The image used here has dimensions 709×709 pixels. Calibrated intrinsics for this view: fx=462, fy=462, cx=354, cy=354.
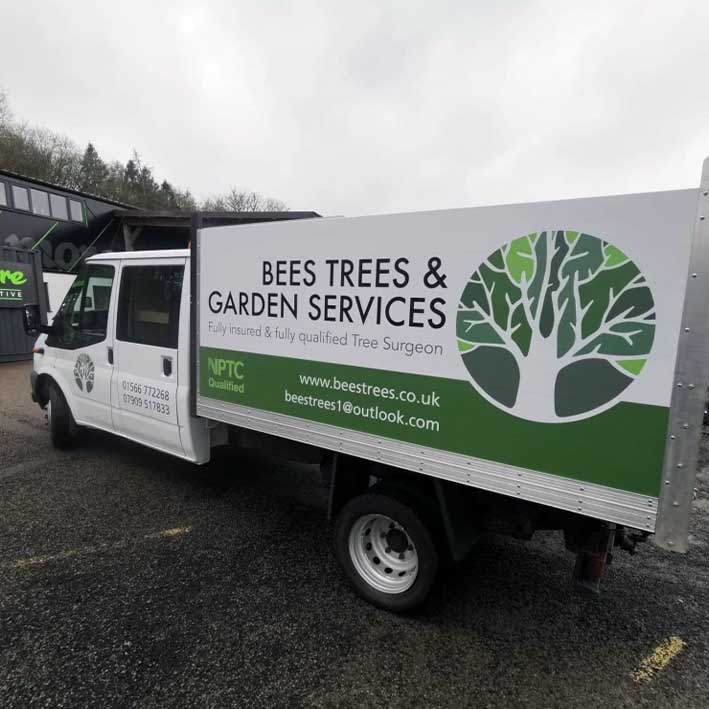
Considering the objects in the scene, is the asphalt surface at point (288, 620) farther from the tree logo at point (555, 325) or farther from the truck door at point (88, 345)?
the tree logo at point (555, 325)

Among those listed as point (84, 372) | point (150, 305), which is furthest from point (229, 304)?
point (84, 372)

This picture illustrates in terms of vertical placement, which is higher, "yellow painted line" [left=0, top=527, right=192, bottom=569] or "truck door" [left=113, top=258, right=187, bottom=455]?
"truck door" [left=113, top=258, right=187, bottom=455]

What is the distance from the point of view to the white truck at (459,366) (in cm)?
196

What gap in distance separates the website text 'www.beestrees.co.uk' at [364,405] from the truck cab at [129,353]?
1312 millimetres

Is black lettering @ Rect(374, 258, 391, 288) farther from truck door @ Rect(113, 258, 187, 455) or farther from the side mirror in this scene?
the side mirror

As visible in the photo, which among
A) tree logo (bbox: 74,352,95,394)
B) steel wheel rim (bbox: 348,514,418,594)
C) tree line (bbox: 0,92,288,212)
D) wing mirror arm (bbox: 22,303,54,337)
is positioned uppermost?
tree line (bbox: 0,92,288,212)

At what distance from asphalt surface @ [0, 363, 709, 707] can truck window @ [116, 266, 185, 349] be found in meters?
1.59

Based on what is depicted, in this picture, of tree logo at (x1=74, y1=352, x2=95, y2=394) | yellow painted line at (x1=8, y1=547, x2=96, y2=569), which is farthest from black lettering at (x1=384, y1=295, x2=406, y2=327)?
tree logo at (x1=74, y1=352, x2=95, y2=394)

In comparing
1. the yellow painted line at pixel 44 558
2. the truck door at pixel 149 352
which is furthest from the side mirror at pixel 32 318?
the yellow painted line at pixel 44 558

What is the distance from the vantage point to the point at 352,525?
3.03 metres

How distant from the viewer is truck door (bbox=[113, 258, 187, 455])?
3.93 meters

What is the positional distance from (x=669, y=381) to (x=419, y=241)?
1337mm

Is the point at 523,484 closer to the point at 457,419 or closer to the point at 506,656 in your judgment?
the point at 457,419

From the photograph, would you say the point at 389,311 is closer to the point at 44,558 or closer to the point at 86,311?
the point at 44,558
